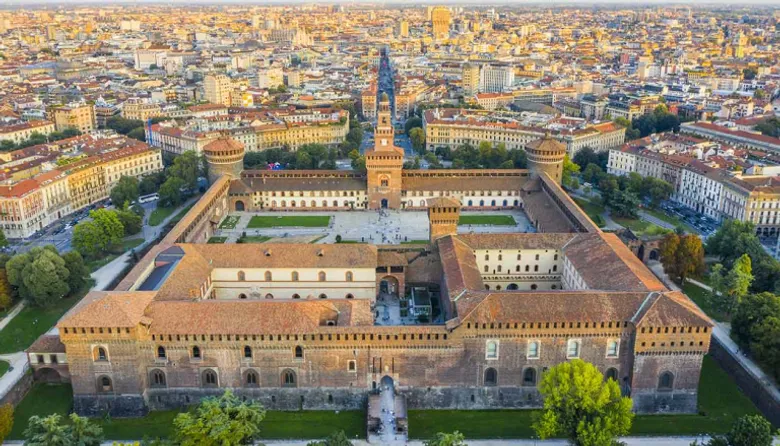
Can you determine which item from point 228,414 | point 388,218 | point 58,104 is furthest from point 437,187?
point 58,104

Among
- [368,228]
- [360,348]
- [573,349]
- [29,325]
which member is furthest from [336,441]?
[368,228]

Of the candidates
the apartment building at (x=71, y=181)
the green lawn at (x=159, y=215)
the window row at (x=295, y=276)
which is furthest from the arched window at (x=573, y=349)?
the apartment building at (x=71, y=181)

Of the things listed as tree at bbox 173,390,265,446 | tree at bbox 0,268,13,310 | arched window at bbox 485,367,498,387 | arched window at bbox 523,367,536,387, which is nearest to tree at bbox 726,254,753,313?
arched window at bbox 523,367,536,387

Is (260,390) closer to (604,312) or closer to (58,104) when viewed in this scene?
(604,312)

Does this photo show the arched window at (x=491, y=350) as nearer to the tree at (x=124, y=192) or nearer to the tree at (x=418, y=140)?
the tree at (x=124, y=192)

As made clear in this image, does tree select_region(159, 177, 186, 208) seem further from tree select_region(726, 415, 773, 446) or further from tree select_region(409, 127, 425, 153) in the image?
tree select_region(726, 415, 773, 446)

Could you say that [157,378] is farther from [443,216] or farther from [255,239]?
[255,239]
